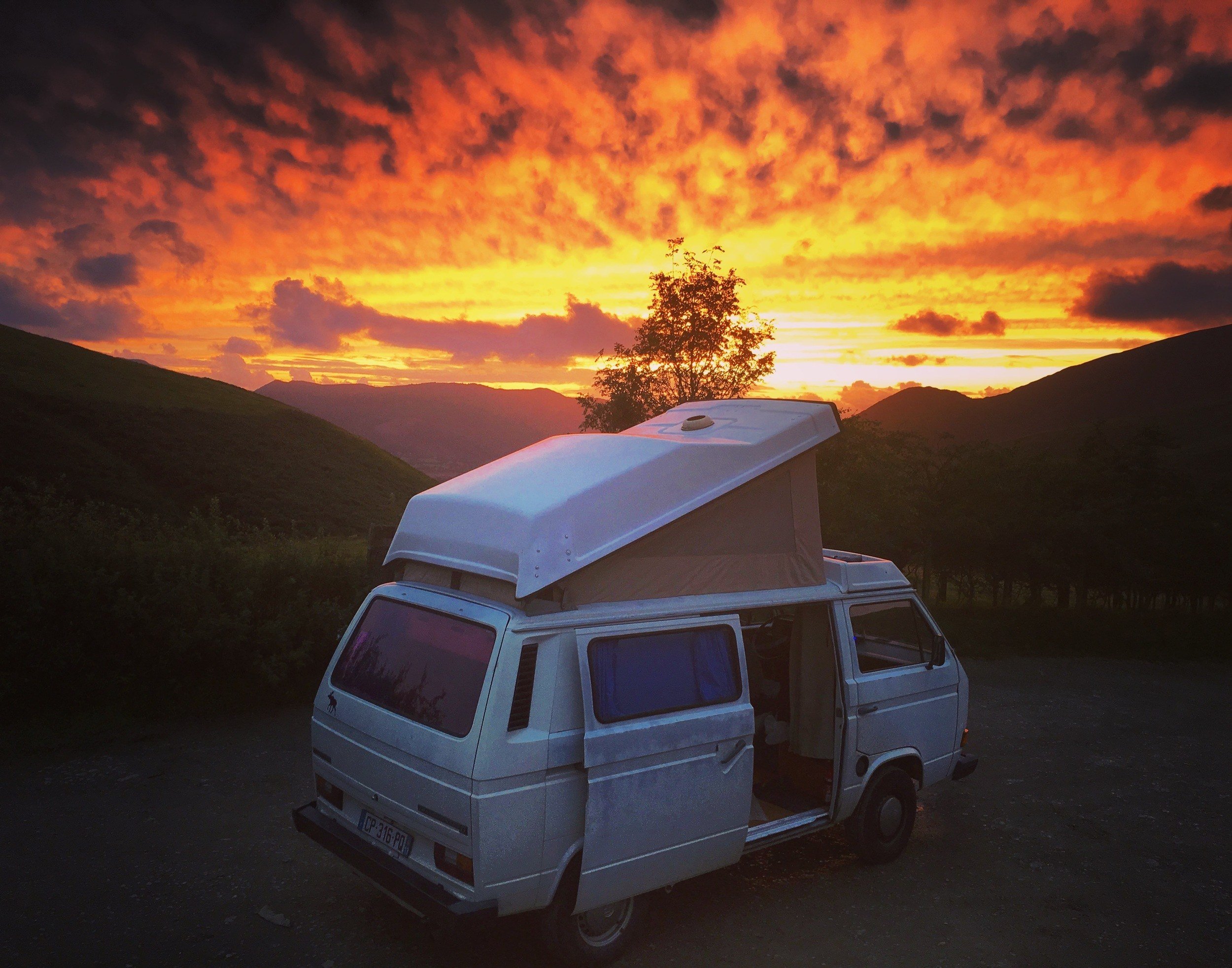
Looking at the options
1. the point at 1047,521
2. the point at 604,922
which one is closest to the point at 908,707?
the point at 604,922

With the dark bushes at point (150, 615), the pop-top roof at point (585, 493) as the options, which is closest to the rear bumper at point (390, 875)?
the pop-top roof at point (585, 493)

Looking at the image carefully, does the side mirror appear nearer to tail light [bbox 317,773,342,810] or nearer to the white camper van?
the white camper van

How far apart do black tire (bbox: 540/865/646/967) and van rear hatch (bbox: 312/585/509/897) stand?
2.01 ft

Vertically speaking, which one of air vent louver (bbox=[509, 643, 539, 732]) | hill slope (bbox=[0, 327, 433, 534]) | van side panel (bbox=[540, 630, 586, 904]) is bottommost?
van side panel (bbox=[540, 630, 586, 904])

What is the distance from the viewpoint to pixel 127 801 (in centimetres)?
679

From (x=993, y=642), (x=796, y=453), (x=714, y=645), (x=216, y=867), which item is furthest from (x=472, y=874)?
(x=993, y=642)

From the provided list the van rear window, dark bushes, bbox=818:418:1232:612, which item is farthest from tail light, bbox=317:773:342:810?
dark bushes, bbox=818:418:1232:612

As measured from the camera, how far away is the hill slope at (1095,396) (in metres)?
166

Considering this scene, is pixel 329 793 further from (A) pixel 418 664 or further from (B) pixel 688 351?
(B) pixel 688 351

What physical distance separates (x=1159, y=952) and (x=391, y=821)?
16.6 ft

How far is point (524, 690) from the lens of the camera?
13.5ft

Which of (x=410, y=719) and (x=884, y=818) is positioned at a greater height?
(x=410, y=719)

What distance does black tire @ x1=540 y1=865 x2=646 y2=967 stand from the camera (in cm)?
426

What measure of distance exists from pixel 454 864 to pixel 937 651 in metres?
4.23
